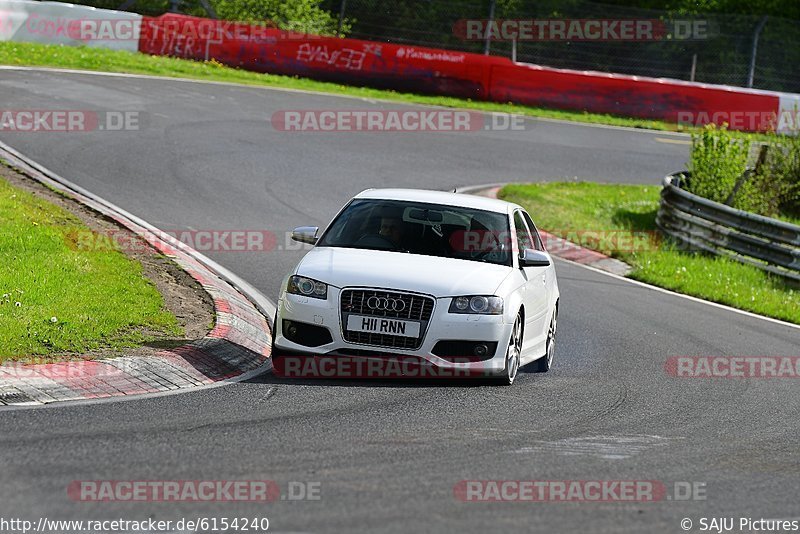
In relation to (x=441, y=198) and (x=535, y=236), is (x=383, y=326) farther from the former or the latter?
(x=535, y=236)

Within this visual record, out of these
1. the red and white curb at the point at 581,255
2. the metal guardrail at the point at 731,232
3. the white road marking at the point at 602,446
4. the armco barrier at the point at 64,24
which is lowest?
the red and white curb at the point at 581,255

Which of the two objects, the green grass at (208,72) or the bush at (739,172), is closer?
the bush at (739,172)

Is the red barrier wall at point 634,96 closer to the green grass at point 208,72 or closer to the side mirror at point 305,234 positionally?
the green grass at point 208,72

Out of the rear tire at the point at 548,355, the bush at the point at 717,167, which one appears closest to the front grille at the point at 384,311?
the rear tire at the point at 548,355

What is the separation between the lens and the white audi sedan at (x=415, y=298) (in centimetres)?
950

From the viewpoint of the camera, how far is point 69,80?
25875 mm

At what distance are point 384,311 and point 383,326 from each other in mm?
115

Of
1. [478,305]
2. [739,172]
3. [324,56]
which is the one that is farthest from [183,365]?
[324,56]

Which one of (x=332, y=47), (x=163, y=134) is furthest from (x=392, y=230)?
(x=332, y=47)

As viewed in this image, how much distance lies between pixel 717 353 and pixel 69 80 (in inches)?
674

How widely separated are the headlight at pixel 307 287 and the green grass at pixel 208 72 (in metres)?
19.7

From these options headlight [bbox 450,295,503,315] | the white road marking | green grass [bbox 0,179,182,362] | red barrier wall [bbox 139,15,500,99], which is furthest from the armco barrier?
the white road marking

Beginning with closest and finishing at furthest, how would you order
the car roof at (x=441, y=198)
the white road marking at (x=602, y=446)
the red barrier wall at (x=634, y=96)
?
the white road marking at (x=602, y=446), the car roof at (x=441, y=198), the red barrier wall at (x=634, y=96)

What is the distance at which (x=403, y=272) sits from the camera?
9.71 m
